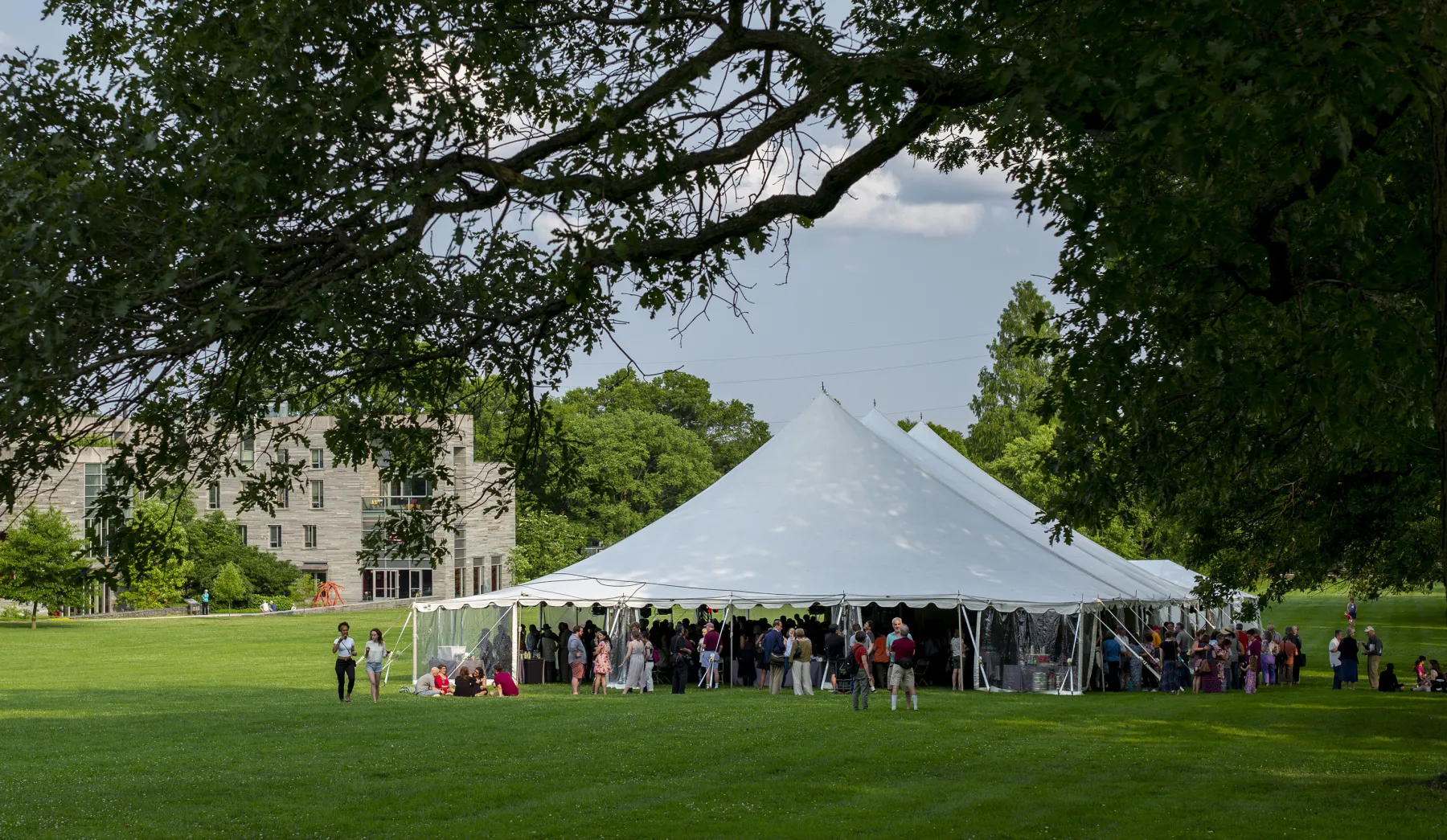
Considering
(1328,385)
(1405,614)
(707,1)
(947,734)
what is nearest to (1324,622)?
(1405,614)

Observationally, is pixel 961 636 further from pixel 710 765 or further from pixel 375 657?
pixel 710 765

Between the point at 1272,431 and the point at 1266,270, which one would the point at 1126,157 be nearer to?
the point at 1266,270

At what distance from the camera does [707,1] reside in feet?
31.8

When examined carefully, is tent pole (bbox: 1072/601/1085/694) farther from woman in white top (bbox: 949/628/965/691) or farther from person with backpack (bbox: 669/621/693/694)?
person with backpack (bbox: 669/621/693/694)

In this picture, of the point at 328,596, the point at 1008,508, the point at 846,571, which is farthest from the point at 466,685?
the point at 328,596

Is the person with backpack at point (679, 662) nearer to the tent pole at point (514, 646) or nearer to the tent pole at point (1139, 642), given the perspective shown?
the tent pole at point (514, 646)

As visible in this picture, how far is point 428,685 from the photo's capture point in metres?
24.4

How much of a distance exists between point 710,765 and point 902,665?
6.73 meters

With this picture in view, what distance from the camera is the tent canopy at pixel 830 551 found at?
24.1 m

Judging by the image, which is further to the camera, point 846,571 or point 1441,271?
point 846,571

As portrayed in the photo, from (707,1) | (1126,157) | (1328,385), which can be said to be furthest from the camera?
(1328,385)

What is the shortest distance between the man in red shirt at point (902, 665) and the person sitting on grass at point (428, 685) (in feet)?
27.9

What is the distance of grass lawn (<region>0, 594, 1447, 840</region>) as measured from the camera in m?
11.0

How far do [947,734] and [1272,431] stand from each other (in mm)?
5396
